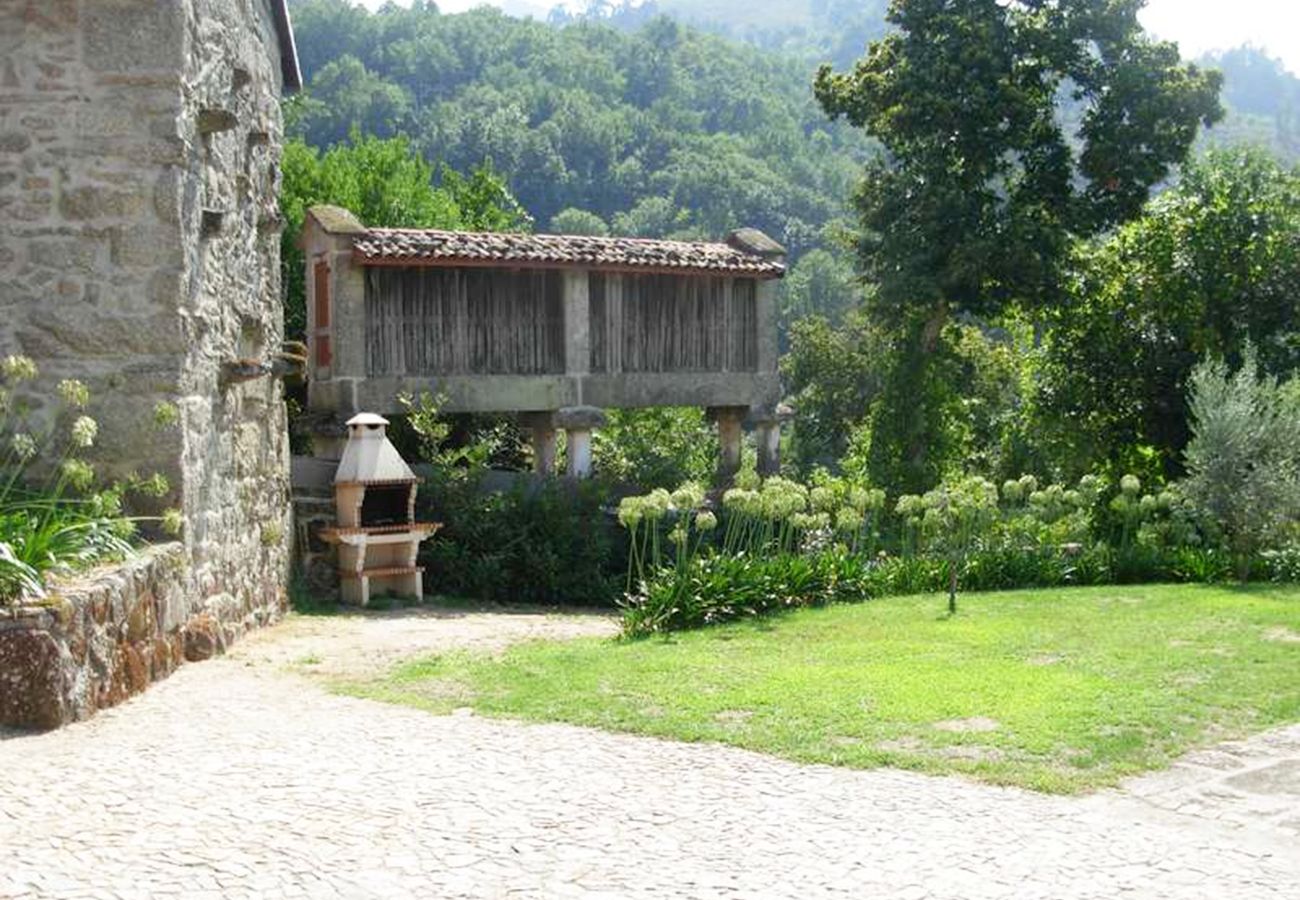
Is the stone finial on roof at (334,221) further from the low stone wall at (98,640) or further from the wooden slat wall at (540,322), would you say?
the low stone wall at (98,640)

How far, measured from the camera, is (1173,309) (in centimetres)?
1934

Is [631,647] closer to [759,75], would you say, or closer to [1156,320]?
[1156,320]

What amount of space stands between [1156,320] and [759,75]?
8434 cm

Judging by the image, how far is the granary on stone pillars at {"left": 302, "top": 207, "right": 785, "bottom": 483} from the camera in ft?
57.3

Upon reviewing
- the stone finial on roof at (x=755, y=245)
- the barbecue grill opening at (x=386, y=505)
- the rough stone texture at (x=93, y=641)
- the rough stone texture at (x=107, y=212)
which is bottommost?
the rough stone texture at (x=93, y=641)

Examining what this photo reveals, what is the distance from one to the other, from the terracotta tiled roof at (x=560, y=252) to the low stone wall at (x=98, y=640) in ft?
29.1

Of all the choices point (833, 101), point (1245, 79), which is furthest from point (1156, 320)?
point (1245, 79)

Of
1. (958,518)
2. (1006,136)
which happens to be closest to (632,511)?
(958,518)

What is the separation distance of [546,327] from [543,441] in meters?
1.62

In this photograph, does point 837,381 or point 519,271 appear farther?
point 837,381

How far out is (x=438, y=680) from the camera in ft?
28.5

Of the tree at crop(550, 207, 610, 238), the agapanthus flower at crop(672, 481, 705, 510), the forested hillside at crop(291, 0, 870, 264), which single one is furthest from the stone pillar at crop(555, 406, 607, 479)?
the forested hillside at crop(291, 0, 870, 264)

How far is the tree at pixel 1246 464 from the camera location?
14570 mm

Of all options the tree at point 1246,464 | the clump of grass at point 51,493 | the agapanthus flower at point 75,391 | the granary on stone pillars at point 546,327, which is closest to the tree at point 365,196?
the granary on stone pillars at point 546,327
